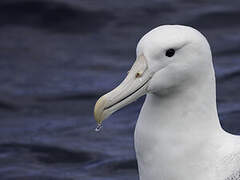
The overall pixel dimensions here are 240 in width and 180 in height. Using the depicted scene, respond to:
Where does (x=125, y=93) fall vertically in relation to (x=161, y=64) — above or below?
below

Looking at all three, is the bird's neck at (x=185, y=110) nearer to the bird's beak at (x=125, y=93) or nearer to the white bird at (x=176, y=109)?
the white bird at (x=176, y=109)

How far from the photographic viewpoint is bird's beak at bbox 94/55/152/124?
675 centimetres

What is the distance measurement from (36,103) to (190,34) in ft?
17.5

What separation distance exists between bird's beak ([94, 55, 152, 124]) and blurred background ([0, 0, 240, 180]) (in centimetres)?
Answer: 303

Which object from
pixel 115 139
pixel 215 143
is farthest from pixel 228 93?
pixel 215 143

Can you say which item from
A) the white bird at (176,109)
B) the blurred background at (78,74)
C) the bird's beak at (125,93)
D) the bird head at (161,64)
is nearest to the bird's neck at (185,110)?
the white bird at (176,109)

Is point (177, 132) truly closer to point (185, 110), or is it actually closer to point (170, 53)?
point (185, 110)

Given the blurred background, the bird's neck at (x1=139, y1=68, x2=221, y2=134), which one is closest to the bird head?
the bird's neck at (x1=139, y1=68, x2=221, y2=134)

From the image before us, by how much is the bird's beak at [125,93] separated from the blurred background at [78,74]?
9.93 ft

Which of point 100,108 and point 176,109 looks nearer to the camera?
point 100,108

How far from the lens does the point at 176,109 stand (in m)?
7.01

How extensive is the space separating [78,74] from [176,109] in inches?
224

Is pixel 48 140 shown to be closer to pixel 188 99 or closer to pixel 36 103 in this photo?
pixel 36 103

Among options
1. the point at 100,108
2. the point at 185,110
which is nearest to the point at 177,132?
the point at 185,110
